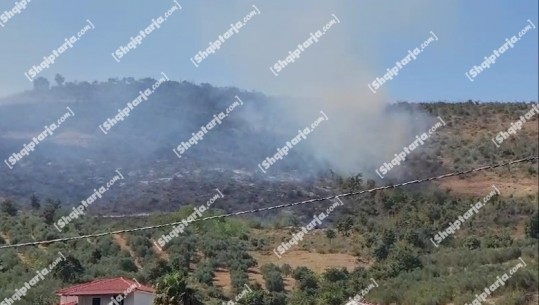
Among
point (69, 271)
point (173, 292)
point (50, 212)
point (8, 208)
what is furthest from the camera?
point (8, 208)

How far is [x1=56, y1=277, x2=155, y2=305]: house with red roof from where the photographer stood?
32.4 m

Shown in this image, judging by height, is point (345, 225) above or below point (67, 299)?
below

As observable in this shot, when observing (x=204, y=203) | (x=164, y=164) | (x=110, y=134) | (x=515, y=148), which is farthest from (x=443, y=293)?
(x=110, y=134)

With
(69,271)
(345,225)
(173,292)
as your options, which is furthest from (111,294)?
(345,225)

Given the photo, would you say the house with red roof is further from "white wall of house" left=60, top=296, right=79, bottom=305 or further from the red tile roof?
"white wall of house" left=60, top=296, right=79, bottom=305

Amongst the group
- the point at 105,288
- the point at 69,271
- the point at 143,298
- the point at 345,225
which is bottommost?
the point at 345,225

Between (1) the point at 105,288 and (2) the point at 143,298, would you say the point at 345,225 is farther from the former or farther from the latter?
(1) the point at 105,288

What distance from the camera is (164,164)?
8275 cm

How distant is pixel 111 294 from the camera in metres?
32.5

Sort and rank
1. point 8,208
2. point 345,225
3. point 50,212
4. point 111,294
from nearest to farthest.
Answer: point 111,294 → point 50,212 → point 8,208 → point 345,225

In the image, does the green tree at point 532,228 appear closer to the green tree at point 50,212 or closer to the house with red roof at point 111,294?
the green tree at point 50,212

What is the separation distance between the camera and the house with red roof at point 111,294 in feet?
106

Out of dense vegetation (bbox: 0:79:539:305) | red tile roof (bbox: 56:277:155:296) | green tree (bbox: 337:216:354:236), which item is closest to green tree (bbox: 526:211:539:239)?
dense vegetation (bbox: 0:79:539:305)

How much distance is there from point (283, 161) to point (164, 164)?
17.1 meters
